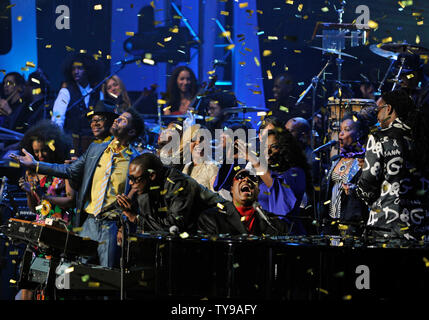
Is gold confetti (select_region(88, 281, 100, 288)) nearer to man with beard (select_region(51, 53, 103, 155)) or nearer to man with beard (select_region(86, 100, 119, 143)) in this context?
man with beard (select_region(86, 100, 119, 143))

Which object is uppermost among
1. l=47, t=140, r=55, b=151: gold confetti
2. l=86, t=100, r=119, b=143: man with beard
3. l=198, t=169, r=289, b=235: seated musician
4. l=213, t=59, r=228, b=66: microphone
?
l=213, t=59, r=228, b=66: microphone

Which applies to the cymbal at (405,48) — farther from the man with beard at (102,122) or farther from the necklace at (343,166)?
the man with beard at (102,122)

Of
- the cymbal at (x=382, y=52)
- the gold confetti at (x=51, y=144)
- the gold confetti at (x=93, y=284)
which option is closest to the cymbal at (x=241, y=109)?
the cymbal at (x=382, y=52)

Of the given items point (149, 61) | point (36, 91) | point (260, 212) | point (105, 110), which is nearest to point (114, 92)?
point (149, 61)

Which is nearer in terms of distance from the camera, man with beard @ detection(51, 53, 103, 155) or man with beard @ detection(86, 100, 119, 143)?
man with beard @ detection(86, 100, 119, 143)

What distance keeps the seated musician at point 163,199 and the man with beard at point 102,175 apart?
91cm

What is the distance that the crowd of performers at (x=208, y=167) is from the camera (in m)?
5.50

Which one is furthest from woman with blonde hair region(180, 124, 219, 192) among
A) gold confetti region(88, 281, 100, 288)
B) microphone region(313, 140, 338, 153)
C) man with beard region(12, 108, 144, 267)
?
gold confetti region(88, 281, 100, 288)

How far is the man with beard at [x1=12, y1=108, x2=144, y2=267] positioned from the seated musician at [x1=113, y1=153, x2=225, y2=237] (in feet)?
2.98

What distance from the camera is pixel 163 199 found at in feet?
19.9

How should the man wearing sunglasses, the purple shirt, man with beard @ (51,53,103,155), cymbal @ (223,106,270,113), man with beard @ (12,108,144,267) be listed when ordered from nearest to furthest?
1. the man wearing sunglasses
2. the purple shirt
3. man with beard @ (12,108,144,267)
4. cymbal @ (223,106,270,113)
5. man with beard @ (51,53,103,155)

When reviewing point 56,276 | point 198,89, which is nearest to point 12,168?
point 198,89

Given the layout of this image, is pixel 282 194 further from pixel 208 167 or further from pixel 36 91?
pixel 36 91

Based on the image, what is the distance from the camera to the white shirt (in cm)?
965
